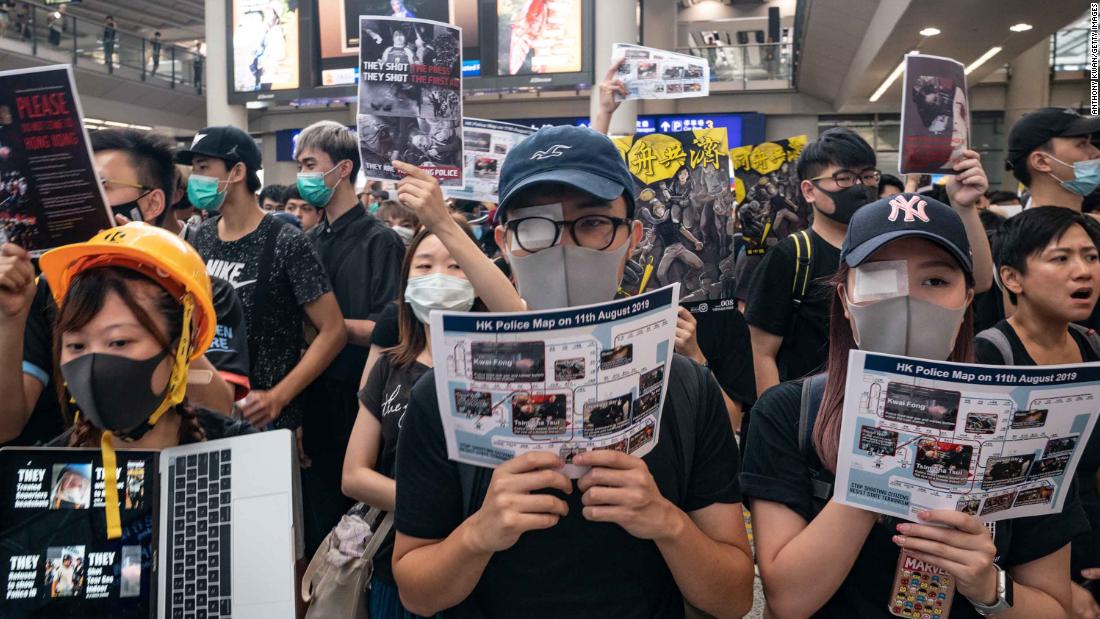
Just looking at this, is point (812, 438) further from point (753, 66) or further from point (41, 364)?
point (753, 66)

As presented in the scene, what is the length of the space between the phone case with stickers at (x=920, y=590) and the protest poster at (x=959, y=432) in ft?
0.60

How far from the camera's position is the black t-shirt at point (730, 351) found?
447 cm

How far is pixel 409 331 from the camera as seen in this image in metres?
3.00

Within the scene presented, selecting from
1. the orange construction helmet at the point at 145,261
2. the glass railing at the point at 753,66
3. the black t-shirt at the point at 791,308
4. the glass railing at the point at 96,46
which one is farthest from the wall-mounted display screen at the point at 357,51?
the orange construction helmet at the point at 145,261

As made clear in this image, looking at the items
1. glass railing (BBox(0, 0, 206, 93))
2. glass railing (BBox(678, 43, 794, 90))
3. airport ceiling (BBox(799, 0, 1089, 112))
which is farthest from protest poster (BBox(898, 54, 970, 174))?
glass railing (BBox(0, 0, 206, 93))

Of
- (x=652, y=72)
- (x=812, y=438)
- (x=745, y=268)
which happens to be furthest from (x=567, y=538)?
(x=745, y=268)

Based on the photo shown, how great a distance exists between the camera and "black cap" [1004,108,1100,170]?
388cm

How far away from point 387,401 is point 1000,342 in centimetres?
179

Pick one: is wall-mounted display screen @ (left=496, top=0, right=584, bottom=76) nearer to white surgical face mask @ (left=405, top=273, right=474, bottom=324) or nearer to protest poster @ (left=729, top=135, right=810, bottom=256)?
protest poster @ (left=729, top=135, right=810, bottom=256)

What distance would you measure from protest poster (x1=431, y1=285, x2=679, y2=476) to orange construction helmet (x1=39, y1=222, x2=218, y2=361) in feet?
2.62

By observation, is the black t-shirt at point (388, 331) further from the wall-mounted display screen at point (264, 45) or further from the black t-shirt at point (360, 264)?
the wall-mounted display screen at point (264, 45)

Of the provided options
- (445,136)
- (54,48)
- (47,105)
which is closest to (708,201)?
(445,136)

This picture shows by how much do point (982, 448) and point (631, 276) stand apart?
2.74 metres

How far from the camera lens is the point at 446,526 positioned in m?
1.74
